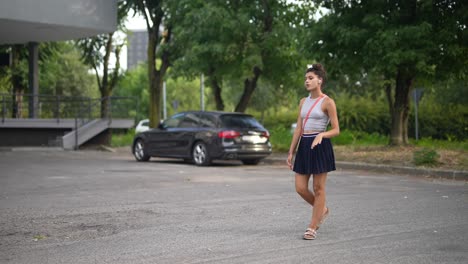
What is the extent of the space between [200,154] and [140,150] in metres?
2.96

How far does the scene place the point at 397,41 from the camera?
16.5 m

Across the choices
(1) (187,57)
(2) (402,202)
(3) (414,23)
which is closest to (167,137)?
(1) (187,57)

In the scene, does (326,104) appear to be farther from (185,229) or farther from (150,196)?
(150,196)

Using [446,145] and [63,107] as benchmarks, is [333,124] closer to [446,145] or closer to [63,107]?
[446,145]

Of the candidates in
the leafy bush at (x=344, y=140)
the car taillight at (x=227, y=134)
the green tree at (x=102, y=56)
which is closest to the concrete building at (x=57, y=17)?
the car taillight at (x=227, y=134)

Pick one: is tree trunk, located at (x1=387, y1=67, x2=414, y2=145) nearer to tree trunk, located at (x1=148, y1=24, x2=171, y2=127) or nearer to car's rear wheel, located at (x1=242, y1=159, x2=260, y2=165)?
car's rear wheel, located at (x1=242, y1=159, x2=260, y2=165)

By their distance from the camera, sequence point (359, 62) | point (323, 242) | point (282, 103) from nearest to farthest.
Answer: point (323, 242) < point (359, 62) < point (282, 103)

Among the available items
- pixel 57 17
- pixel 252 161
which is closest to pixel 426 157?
pixel 252 161

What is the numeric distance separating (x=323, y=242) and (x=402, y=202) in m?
3.52

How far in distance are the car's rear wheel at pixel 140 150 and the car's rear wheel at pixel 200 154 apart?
7.84ft

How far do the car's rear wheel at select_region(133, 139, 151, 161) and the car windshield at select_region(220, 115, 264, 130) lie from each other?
328 centimetres

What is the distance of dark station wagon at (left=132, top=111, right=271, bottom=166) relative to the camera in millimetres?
17891

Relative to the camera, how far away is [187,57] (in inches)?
933

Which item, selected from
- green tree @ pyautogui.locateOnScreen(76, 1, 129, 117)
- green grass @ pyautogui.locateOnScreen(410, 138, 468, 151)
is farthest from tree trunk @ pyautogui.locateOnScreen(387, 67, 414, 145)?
green tree @ pyautogui.locateOnScreen(76, 1, 129, 117)
